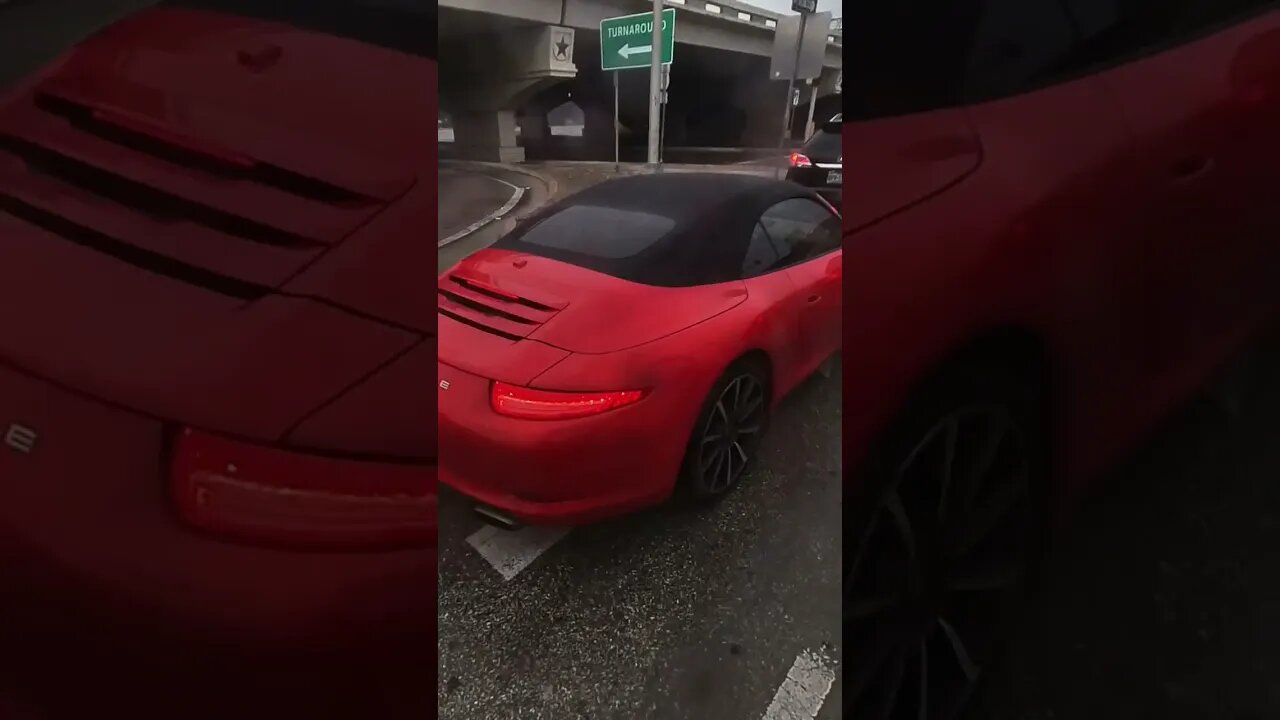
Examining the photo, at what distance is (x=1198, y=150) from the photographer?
913mm

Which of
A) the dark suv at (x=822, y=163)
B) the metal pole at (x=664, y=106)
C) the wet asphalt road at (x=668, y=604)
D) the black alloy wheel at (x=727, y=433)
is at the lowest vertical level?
the wet asphalt road at (x=668, y=604)

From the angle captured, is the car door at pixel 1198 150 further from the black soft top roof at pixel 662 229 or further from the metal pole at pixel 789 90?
the black soft top roof at pixel 662 229

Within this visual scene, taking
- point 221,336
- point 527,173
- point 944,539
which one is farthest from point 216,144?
point 944,539

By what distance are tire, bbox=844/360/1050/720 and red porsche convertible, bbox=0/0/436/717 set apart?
1.77 feet

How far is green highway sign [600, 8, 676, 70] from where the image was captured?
57 centimetres

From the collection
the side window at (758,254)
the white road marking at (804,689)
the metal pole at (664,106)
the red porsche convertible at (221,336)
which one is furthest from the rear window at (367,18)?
the white road marking at (804,689)

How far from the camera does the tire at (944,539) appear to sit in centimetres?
77

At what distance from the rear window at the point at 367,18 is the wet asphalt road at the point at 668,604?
41 centimetres

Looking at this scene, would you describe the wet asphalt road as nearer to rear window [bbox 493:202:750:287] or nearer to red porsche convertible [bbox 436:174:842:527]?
red porsche convertible [bbox 436:174:842:527]

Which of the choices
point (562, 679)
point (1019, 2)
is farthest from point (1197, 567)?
point (562, 679)

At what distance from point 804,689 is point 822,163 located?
23.7 inches

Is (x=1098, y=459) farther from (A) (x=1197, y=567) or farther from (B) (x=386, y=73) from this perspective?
(B) (x=386, y=73)

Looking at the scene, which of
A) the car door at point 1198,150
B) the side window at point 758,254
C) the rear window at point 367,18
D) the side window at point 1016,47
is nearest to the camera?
the rear window at point 367,18

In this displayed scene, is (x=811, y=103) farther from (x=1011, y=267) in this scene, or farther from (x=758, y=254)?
(x=1011, y=267)
